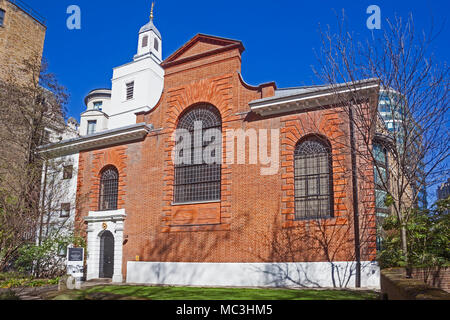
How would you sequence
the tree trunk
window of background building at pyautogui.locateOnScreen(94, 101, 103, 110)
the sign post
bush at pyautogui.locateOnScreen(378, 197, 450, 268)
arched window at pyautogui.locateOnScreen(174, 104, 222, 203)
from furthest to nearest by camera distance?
window of background building at pyautogui.locateOnScreen(94, 101, 103, 110) → arched window at pyautogui.locateOnScreen(174, 104, 222, 203) → the sign post → bush at pyautogui.locateOnScreen(378, 197, 450, 268) → the tree trunk

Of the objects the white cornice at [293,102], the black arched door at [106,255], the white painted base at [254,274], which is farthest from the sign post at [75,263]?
the white cornice at [293,102]

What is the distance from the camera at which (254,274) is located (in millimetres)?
17500

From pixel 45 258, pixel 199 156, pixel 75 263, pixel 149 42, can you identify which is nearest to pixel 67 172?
pixel 45 258

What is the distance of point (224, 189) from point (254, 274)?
175 inches

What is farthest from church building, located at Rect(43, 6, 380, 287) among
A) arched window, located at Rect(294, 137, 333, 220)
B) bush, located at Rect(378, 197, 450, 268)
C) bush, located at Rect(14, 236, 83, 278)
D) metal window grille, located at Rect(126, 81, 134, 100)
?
metal window grille, located at Rect(126, 81, 134, 100)

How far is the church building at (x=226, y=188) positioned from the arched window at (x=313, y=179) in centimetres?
5

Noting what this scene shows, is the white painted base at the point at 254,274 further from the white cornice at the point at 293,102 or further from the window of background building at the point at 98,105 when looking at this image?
the window of background building at the point at 98,105

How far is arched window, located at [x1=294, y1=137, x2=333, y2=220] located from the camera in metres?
17.1

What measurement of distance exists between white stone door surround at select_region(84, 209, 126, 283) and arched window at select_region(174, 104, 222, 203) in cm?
390

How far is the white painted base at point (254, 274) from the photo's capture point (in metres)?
15.7

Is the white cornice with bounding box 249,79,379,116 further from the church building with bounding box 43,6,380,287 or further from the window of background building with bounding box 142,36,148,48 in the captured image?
the window of background building with bounding box 142,36,148,48

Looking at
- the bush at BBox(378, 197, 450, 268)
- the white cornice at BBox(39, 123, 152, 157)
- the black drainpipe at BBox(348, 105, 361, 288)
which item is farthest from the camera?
the white cornice at BBox(39, 123, 152, 157)
